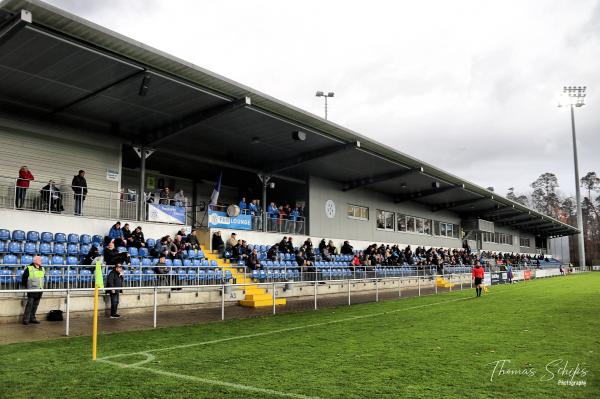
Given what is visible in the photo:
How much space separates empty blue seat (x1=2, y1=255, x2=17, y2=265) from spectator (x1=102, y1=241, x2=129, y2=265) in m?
2.56

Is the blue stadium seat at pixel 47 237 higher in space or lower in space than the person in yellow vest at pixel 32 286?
higher

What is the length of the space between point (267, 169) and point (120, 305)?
14.2 m

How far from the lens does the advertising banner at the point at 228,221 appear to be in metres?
23.2

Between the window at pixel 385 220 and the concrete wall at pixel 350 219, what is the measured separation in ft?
1.05

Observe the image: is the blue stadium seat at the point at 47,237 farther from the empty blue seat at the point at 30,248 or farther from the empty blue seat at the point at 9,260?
the empty blue seat at the point at 9,260

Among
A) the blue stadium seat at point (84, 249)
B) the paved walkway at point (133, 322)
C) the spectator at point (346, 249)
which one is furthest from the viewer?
the spectator at point (346, 249)

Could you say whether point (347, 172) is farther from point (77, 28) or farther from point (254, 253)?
point (77, 28)

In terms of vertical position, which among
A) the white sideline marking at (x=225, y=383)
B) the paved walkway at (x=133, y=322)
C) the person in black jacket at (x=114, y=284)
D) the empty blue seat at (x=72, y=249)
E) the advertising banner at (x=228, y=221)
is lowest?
the paved walkway at (x=133, y=322)

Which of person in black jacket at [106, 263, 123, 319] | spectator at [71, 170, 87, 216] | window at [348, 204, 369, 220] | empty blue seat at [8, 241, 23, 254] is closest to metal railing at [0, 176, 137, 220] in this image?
spectator at [71, 170, 87, 216]

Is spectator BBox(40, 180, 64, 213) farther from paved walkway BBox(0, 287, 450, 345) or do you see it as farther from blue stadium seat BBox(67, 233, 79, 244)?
paved walkway BBox(0, 287, 450, 345)

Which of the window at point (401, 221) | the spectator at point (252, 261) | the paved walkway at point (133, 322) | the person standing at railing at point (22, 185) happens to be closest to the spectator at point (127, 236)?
the paved walkway at point (133, 322)

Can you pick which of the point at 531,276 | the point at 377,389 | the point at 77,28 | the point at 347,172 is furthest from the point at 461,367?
the point at 531,276

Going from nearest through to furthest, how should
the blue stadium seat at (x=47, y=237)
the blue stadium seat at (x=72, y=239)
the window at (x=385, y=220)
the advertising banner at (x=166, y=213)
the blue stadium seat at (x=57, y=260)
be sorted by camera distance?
the blue stadium seat at (x=57, y=260), the blue stadium seat at (x=47, y=237), the blue stadium seat at (x=72, y=239), the advertising banner at (x=166, y=213), the window at (x=385, y=220)

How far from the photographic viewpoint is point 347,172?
31.0m
